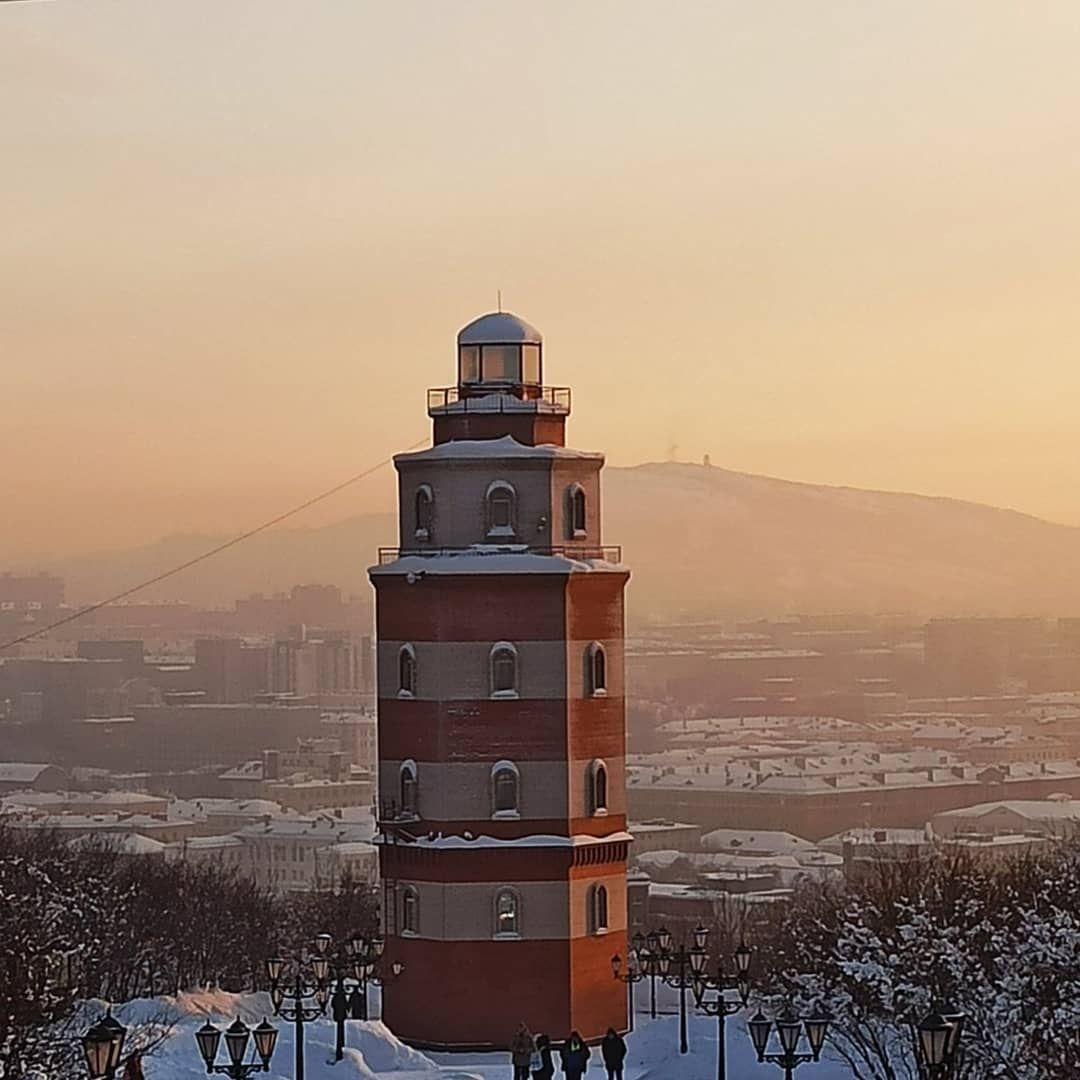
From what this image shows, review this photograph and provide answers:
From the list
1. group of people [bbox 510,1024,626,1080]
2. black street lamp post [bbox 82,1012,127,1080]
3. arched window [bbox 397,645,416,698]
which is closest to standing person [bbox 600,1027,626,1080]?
group of people [bbox 510,1024,626,1080]

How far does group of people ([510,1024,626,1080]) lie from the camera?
26.5 metres

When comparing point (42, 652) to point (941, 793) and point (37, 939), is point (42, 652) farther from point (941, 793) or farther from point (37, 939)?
point (37, 939)

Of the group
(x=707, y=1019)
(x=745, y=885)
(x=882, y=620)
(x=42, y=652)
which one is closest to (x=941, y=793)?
(x=882, y=620)

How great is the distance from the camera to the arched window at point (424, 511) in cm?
2972

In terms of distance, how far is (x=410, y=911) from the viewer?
96.9 ft

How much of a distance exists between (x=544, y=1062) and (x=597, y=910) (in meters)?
3.08

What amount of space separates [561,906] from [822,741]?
290 feet

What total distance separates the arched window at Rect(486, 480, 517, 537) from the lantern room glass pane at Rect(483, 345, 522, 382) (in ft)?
3.90

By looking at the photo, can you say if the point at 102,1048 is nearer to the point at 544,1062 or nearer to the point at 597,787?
the point at 544,1062

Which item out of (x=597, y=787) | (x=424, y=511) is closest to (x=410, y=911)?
(x=597, y=787)

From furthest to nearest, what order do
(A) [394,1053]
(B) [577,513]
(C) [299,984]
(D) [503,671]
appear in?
(B) [577,513], (D) [503,671], (A) [394,1053], (C) [299,984]

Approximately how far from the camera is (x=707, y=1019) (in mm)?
30609

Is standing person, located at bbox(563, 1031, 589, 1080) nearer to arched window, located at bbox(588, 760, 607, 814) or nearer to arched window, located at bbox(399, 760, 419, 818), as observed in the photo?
arched window, located at bbox(588, 760, 607, 814)

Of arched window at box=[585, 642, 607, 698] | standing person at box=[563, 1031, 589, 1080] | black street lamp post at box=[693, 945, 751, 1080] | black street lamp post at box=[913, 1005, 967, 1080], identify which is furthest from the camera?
arched window at box=[585, 642, 607, 698]
